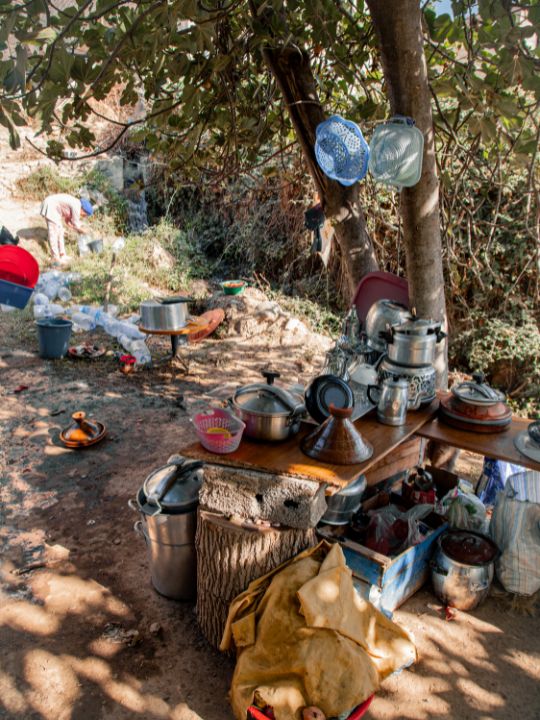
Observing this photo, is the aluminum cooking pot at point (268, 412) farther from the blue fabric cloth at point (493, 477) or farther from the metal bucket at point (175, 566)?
the blue fabric cloth at point (493, 477)

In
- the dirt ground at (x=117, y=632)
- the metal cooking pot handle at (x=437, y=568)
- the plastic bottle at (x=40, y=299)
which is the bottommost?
the dirt ground at (x=117, y=632)

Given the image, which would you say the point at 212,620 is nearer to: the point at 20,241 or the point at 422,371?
the point at 422,371

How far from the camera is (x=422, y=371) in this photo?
286 cm

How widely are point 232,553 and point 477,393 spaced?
1578 millimetres

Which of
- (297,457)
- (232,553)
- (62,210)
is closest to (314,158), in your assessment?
(297,457)

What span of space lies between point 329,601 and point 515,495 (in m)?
1.47

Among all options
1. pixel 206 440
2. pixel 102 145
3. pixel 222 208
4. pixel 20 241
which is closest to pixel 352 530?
pixel 206 440

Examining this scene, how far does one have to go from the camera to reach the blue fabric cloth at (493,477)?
365 centimetres

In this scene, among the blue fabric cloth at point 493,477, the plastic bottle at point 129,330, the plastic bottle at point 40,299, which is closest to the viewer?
the blue fabric cloth at point 493,477

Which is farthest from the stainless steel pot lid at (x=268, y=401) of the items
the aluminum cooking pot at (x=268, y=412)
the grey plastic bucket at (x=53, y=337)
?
the grey plastic bucket at (x=53, y=337)

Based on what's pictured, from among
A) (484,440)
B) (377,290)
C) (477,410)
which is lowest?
(484,440)

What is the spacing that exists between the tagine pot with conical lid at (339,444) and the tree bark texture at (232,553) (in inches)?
14.0

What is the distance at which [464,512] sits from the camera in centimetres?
320

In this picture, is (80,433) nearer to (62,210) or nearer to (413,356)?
(413,356)
